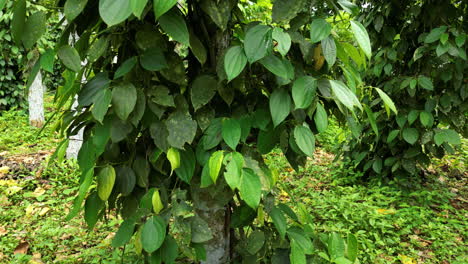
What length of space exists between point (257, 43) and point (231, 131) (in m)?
0.25

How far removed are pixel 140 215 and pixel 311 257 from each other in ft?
2.03

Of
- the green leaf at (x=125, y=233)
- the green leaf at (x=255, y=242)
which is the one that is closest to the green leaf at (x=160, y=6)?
the green leaf at (x=125, y=233)

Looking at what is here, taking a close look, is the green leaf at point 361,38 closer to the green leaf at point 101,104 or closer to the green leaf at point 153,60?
the green leaf at point 153,60

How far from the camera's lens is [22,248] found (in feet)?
6.79

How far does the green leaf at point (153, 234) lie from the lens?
0.97 m

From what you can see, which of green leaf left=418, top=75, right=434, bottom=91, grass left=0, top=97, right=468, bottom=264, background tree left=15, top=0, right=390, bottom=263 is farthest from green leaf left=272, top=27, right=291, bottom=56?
green leaf left=418, top=75, right=434, bottom=91

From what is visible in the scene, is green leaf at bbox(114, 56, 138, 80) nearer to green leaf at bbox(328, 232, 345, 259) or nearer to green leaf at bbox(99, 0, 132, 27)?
green leaf at bbox(99, 0, 132, 27)

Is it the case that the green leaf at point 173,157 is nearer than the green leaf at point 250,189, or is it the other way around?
the green leaf at point 250,189

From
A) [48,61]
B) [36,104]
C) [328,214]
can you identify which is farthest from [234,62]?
[36,104]

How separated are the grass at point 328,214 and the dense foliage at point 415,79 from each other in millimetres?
304

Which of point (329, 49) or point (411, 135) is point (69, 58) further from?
point (411, 135)

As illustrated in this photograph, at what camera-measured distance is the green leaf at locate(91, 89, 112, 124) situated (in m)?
0.91

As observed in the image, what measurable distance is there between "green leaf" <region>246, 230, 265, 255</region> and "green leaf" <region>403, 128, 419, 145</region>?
1.86 metres

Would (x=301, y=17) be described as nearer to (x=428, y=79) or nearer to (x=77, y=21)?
(x=77, y=21)
